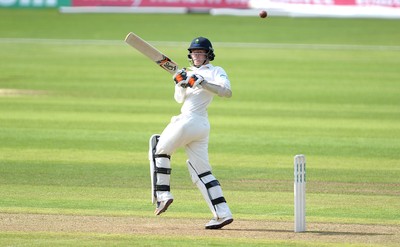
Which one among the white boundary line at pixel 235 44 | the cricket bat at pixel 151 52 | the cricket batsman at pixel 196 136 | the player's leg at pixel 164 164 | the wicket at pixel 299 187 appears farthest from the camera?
the white boundary line at pixel 235 44

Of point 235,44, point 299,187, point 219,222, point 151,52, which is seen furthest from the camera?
point 235,44

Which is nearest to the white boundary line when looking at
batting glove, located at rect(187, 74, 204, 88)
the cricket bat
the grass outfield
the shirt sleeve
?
the grass outfield

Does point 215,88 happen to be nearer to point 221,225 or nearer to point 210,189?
point 210,189

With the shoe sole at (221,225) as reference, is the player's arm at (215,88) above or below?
above

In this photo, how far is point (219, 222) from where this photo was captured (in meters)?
10.5

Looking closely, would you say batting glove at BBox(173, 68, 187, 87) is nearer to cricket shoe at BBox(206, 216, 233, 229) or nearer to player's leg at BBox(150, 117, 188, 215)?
player's leg at BBox(150, 117, 188, 215)

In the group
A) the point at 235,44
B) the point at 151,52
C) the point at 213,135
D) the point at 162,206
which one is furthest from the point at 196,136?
the point at 235,44

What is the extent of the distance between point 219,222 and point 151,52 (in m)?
1.84

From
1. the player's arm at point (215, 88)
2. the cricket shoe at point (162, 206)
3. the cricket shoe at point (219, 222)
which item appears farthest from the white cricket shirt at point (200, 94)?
the cricket shoe at point (219, 222)

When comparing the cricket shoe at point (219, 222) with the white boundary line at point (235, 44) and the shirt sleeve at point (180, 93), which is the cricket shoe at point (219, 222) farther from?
the white boundary line at point (235, 44)

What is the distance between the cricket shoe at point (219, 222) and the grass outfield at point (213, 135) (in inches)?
4.3

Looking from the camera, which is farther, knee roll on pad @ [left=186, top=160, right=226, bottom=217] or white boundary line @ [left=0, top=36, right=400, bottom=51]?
white boundary line @ [left=0, top=36, right=400, bottom=51]

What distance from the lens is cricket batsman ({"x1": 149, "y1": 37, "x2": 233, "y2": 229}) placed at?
10.5 metres

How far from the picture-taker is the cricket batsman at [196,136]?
34.6ft
